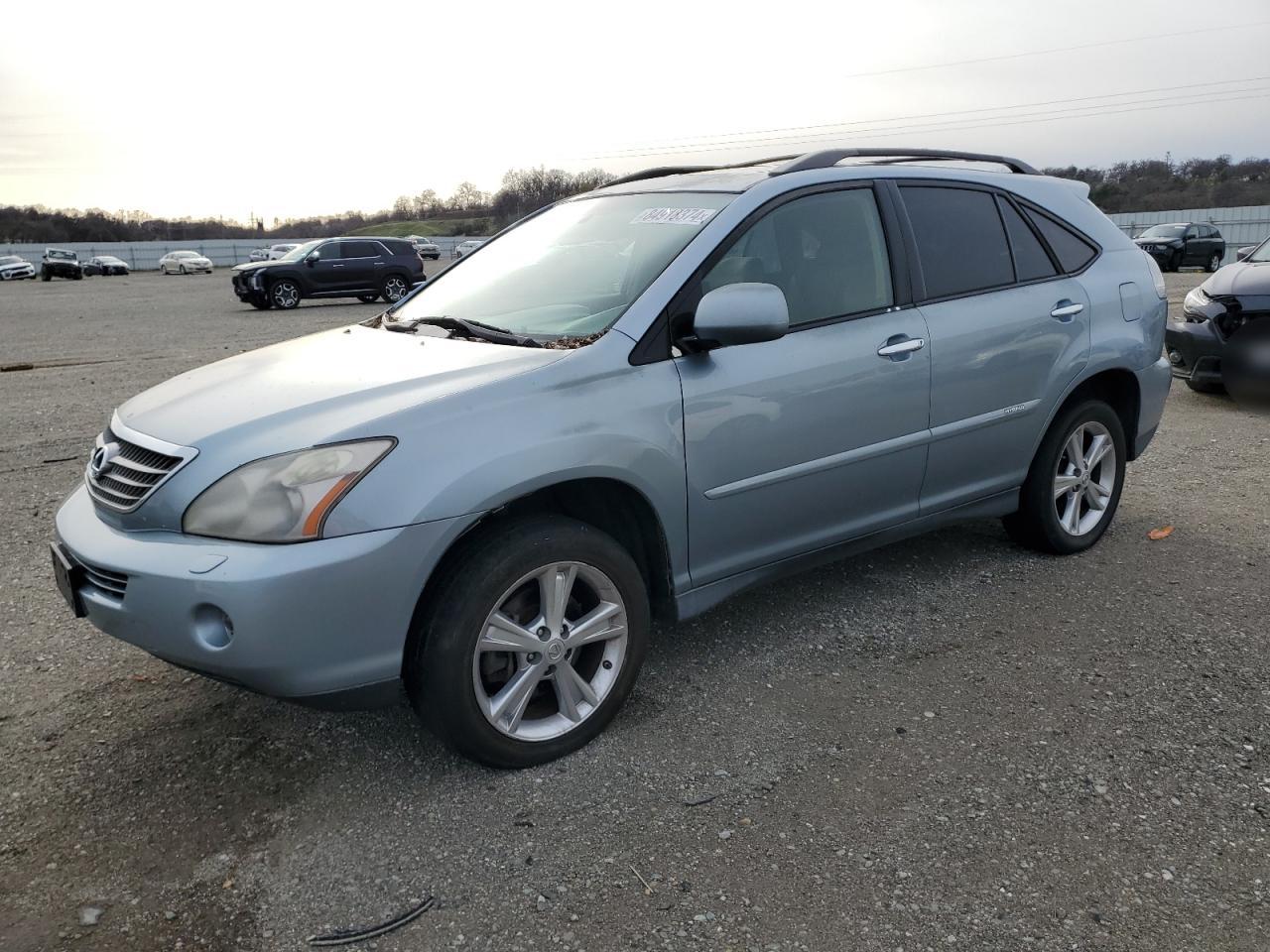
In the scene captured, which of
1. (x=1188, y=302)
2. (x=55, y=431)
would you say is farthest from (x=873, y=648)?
(x=55, y=431)

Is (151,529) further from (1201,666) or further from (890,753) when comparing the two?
(1201,666)

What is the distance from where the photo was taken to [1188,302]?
8367 millimetres

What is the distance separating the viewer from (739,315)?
3055 millimetres

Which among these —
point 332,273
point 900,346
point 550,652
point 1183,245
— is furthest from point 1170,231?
point 550,652

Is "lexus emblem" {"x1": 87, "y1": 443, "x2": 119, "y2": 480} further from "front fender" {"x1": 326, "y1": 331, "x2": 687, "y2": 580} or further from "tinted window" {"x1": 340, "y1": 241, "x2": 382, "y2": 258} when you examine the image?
"tinted window" {"x1": 340, "y1": 241, "x2": 382, "y2": 258}

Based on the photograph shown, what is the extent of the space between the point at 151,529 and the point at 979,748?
8.11 ft

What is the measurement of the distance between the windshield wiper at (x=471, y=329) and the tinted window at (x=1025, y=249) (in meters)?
2.25

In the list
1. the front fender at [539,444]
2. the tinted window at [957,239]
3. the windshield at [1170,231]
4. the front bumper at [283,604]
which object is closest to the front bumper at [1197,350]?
the tinted window at [957,239]

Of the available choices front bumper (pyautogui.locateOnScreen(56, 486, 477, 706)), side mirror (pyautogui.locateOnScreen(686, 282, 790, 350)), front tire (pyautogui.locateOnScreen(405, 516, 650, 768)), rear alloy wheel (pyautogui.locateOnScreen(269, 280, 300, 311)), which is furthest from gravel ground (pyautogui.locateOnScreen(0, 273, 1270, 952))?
rear alloy wheel (pyautogui.locateOnScreen(269, 280, 300, 311))

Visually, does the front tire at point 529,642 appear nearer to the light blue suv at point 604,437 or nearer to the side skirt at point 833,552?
the light blue suv at point 604,437

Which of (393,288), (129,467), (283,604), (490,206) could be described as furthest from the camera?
(490,206)

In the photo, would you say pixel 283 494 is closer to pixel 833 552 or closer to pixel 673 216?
pixel 673 216

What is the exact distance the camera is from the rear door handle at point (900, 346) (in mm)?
3645

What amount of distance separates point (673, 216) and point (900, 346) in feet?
3.15
